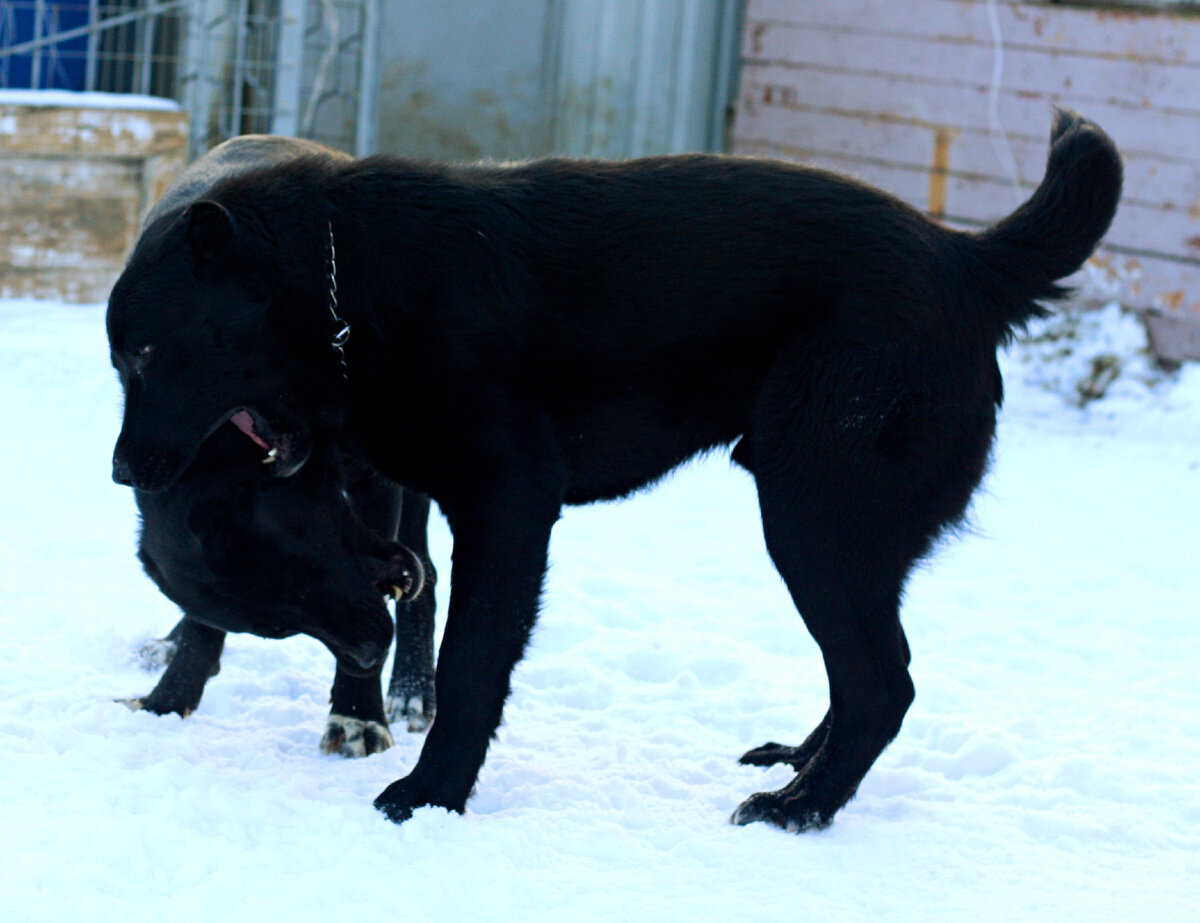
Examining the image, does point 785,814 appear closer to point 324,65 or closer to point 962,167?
point 962,167

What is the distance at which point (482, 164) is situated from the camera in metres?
3.00

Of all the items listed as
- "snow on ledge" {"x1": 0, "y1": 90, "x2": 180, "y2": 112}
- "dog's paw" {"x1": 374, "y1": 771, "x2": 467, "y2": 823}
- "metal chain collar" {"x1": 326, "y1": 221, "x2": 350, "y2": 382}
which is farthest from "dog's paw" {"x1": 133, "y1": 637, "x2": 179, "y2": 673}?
"snow on ledge" {"x1": 0, "y1": 90, "x2": 180, "y2": 112}

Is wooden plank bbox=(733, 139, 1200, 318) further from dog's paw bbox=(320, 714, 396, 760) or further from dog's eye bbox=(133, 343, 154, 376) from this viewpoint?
dog's eye bbox=(133, 343, 154, 376)

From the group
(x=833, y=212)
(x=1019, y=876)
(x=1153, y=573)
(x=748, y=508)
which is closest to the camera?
(x=1019, y=876)

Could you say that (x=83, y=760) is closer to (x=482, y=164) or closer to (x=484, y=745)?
(x=484, y=745)

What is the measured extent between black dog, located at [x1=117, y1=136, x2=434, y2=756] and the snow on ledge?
3.65 m

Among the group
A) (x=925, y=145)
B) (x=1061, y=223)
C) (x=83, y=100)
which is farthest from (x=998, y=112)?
(x=1061, y=223)

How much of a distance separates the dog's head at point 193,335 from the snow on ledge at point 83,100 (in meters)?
4.06

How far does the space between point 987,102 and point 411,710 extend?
5226 mm

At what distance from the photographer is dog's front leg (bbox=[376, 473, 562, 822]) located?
2672 mm

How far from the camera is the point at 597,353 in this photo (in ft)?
9.08

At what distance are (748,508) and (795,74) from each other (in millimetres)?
3620

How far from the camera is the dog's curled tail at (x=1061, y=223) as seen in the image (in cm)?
277

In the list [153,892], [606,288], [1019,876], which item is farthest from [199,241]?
[1019,876]
